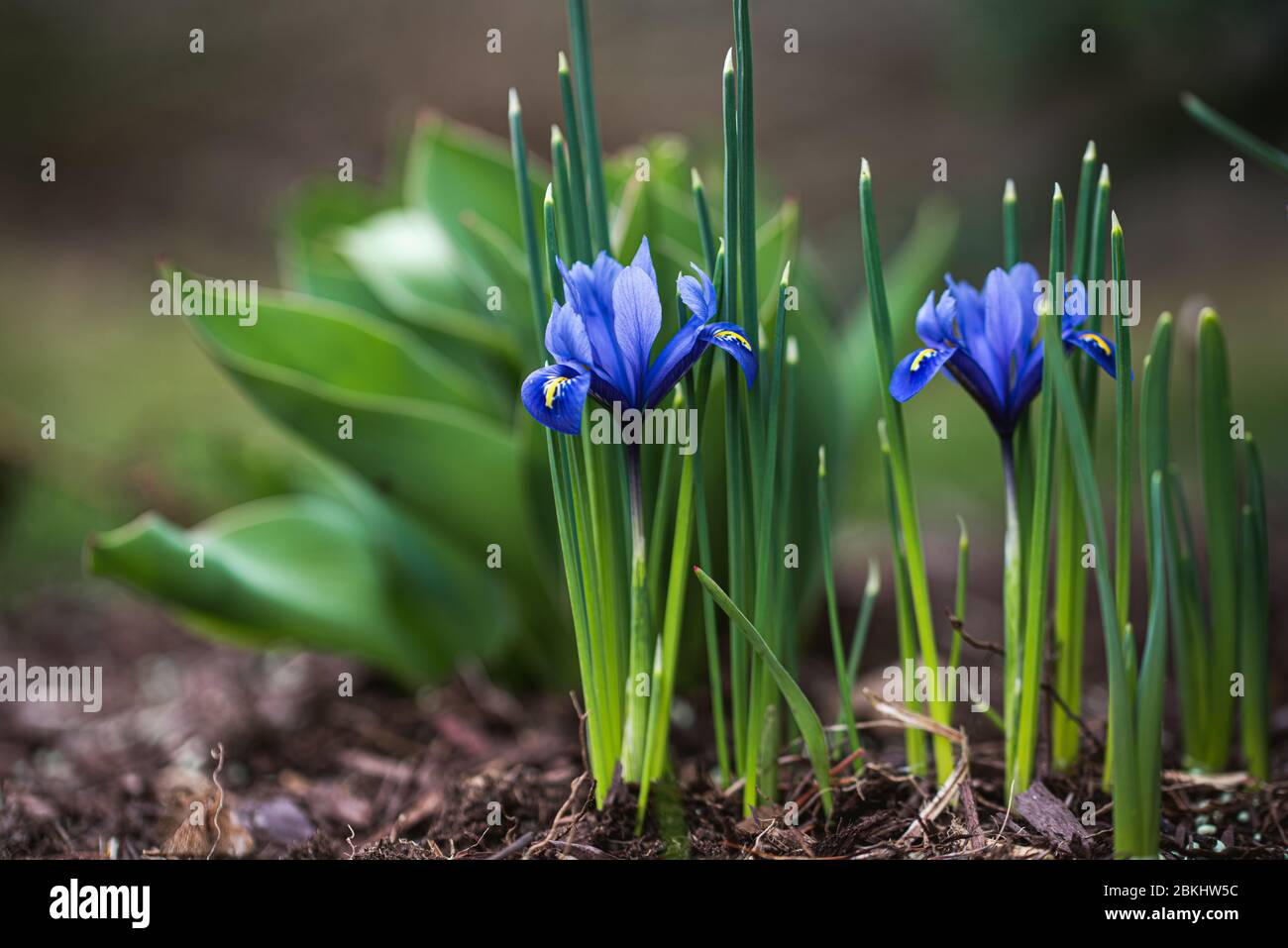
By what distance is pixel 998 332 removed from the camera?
614 mm

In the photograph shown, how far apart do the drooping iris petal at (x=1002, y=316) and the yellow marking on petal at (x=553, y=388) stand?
260mm

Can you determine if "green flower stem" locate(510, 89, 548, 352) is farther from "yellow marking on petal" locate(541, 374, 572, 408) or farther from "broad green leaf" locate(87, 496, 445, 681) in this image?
"broad green leaf" locate(87, 496, 445, 681)

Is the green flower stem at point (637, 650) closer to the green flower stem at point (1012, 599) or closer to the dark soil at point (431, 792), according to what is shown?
the dark soil at point (431, 792)

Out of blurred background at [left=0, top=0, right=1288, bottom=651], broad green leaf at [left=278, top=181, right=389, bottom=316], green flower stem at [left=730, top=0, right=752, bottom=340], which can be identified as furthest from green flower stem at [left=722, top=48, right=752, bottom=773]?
blurred background at [left=0, top=0, right=1288, bottom=651]

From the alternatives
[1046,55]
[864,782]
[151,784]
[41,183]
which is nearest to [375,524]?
[151,784]

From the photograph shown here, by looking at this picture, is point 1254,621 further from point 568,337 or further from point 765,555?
point 568,337

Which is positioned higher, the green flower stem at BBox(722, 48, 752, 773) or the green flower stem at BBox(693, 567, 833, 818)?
the green flower stem at BBox(722, 48, 752, 773)

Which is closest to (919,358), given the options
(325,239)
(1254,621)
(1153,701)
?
(1153,701)

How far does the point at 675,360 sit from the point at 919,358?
139 millimetres

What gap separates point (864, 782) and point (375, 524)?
537mm

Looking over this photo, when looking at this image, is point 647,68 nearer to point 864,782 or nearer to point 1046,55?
point 1046,55

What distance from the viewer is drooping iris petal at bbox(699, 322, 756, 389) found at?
1.82 ft

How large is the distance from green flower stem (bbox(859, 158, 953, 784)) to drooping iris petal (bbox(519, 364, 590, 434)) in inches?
7.3

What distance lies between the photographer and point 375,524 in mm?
989
